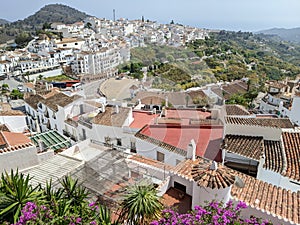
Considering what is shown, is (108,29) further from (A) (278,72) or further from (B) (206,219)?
(B) (206,219)

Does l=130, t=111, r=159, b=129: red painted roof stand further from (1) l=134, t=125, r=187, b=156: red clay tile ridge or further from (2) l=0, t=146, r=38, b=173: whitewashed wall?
(2) l=0, t=146, r=38, b=173: whitewashed wall

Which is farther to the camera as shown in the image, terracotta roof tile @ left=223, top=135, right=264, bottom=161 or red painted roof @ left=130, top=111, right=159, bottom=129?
red painted roof @ left=130, top=111, right=159, bottom=129

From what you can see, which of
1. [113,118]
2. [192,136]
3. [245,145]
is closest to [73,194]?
[192,136]

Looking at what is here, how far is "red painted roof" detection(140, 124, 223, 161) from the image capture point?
8.34 metres

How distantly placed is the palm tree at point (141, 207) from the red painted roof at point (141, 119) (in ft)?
20.7

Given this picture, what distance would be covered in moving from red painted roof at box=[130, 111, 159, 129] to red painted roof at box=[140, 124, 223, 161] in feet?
5.10

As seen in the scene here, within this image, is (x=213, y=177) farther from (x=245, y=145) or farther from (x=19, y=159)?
(x=19, y=159)

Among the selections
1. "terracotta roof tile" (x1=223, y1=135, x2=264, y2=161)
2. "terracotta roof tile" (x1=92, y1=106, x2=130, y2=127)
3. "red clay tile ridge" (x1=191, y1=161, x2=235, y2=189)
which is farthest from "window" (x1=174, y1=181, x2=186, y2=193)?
"terracotta roof tile" (x1=92, y1=106, x2=130, y2=127)

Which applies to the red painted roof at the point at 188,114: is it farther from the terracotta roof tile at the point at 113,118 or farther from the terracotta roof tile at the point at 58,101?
the terracotta roof tile at the point at 58,101

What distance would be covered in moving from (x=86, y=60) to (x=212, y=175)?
1925 inches

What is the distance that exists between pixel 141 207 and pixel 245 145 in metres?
Result: 4.23

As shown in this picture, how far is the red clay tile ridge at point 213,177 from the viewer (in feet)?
16.1

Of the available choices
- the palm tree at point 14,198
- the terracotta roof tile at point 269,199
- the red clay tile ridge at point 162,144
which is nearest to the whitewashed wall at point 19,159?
the palm tree at point 14,198

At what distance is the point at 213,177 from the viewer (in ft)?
16.4
